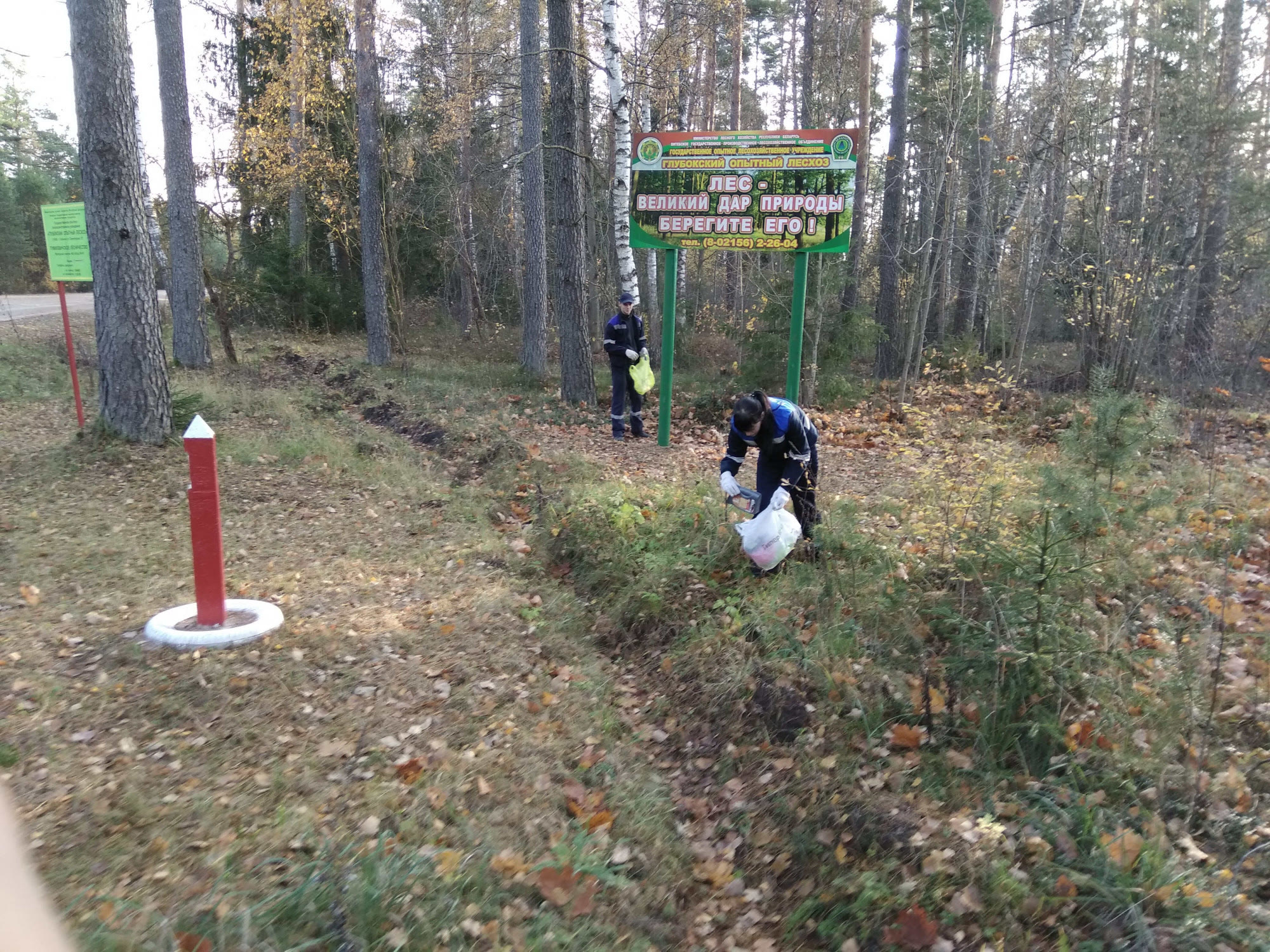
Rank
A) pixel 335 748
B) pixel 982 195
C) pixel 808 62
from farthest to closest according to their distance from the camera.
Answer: pixel 808 62 → pixel 982 195 → pixel 335 748

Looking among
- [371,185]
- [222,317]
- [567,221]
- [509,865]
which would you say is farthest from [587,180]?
[509,865]

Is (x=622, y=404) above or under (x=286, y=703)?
above

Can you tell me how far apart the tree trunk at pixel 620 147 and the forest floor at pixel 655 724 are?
19.6 ft

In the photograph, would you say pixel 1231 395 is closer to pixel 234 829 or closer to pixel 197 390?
pixel 234 829

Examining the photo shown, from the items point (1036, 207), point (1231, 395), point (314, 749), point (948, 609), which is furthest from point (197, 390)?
point (1036, 207)

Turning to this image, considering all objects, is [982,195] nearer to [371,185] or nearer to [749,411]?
[371,185]

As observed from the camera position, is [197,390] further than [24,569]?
Yes

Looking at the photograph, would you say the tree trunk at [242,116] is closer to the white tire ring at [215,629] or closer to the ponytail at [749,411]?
the white tire ring at [215,629]

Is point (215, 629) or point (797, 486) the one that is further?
point (797, 486)

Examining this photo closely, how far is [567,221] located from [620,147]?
4.96 ft

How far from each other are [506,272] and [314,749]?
26368mm

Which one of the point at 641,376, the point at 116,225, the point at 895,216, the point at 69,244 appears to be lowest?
the point at 641,376

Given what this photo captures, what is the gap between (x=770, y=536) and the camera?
593 centimetres

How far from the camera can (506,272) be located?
2891cm
